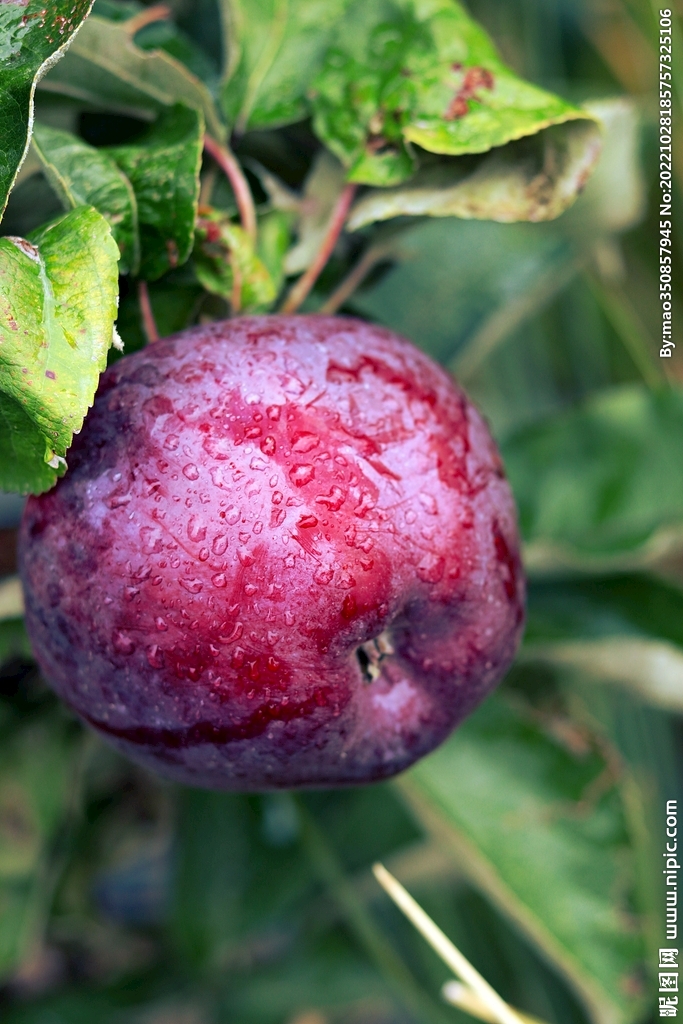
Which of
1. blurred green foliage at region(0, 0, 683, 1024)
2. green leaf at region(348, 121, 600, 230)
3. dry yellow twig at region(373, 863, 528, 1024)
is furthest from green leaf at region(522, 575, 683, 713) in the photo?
green leaf at region(348, 121, 600, 230)

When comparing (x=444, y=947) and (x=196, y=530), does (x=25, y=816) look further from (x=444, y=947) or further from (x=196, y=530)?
(x=196, y=530)

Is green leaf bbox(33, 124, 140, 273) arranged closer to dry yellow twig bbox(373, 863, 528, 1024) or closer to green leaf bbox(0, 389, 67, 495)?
green leaf bbox(0, 389, 67, 495)

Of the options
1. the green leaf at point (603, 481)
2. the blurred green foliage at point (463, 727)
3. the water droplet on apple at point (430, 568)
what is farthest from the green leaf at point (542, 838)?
the water droplet on apple at point (430, 568)

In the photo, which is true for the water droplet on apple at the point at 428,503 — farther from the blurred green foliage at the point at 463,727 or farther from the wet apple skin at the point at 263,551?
the blurred green foliage at the point at 463,727

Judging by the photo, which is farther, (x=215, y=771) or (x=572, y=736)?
(x=572, y=736)

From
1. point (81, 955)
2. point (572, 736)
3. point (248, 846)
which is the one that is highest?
point (572, 736)

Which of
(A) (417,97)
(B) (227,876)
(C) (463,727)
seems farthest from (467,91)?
(B) (227,876)

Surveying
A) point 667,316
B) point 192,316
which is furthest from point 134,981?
point 667,316

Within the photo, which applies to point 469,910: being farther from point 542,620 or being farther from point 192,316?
point 192,316
